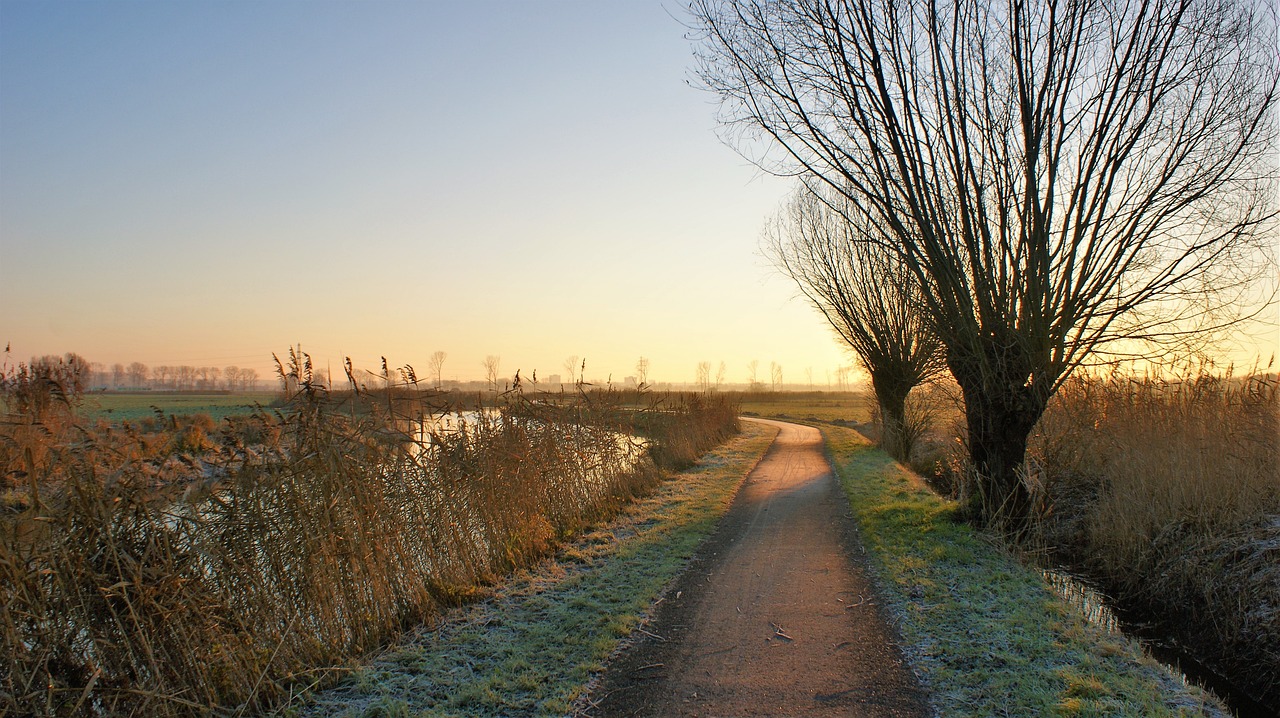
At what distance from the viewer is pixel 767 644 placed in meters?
5.05

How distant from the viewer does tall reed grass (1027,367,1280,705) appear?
587 centimetres

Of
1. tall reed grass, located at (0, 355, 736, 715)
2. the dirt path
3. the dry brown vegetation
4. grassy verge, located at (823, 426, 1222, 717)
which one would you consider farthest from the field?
tall reed grass, located at (0, 355, 736, 715)

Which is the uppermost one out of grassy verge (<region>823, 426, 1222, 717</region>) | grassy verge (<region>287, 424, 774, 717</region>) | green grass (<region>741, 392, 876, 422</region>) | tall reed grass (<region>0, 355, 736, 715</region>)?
tall reed grass (<region>0, 355, 736, 715</region>)

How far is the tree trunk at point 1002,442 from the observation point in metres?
8.60

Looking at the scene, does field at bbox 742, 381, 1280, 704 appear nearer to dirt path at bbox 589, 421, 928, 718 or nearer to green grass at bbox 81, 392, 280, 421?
A: dirt path at bbox 589, 421, 928, 718

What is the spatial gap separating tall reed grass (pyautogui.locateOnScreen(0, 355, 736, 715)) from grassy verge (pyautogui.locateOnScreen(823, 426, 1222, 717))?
401cm

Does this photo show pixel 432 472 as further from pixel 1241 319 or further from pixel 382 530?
pixel 1241 319

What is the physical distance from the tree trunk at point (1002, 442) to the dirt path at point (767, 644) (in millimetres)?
2095

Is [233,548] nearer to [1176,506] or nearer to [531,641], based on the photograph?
[531,641]

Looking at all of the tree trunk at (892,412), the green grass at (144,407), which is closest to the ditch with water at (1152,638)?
the green grass at (144,407)

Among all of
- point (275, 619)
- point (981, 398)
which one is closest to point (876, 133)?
→ point (981, 398)

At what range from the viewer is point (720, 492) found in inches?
485

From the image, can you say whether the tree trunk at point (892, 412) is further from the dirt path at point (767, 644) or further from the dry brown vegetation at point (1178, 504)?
the dirt path at point (767, 644)

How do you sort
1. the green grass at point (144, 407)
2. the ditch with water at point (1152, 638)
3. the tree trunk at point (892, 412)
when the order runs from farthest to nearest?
the tree trunk at point (892, 412)
the green grass at point (144, 407)
the ditch with water at point (1152, 638)
